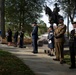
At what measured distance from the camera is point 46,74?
10242mm

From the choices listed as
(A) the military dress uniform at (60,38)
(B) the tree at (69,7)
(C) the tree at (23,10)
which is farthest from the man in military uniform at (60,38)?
(C) the tree at (23,10)

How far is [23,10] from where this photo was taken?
47.6 meters

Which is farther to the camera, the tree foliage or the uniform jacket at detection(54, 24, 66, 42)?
the tree foliage

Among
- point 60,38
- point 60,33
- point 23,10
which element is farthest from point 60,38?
point 23,10

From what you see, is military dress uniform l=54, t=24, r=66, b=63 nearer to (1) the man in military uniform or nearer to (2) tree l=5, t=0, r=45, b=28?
(1) the man in military uniform

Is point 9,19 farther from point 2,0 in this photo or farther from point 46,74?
point 46,74

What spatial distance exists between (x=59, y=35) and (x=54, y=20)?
24.3 feet

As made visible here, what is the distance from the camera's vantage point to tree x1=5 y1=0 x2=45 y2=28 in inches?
1879

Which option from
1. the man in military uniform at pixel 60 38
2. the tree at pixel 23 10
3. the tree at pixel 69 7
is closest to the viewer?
the man in military uniform at pixel 60 38

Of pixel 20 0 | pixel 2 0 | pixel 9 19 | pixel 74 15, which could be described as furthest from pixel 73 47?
pixel 9 19

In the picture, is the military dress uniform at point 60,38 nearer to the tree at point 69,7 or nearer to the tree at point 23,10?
the tree at point 69,7

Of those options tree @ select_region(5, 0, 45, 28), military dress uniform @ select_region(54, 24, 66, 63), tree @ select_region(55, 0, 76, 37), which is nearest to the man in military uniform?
military dress uniform @ select_region(54, 24, 66, 63)

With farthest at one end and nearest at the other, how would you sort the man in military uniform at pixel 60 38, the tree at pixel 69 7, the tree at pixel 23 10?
the tree at pixel 23 10 < the tree at pixel 69 7 < the man in military uniform at pixel 60 38

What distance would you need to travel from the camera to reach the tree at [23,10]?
157 feet
